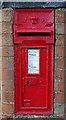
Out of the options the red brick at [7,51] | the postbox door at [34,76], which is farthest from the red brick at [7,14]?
the postbox door at [34,76]

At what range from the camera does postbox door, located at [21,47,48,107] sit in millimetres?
2254

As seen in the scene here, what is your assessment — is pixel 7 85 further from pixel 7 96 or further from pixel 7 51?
pixel 7 51

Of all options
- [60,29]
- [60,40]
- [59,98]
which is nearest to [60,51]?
[60,40]

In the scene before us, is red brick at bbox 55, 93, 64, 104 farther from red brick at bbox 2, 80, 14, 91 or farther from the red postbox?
red brick at bbox 2, 80, 14, 91

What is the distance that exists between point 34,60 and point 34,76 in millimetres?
285

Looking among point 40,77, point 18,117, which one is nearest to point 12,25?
point 40,77

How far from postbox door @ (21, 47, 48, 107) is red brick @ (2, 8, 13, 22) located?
0.60 metres

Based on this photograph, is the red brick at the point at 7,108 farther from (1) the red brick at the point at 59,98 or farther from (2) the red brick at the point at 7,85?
(1) the red brick at the point at 59,98

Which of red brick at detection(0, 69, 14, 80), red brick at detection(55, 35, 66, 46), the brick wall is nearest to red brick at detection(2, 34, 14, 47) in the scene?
the brick wall

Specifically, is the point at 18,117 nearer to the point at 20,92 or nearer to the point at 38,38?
the point at 20,92

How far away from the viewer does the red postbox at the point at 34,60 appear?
2213mm

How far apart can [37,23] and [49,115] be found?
5.54 ft

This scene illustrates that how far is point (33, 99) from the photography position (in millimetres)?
2348

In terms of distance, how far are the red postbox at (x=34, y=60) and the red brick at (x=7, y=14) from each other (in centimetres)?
10
